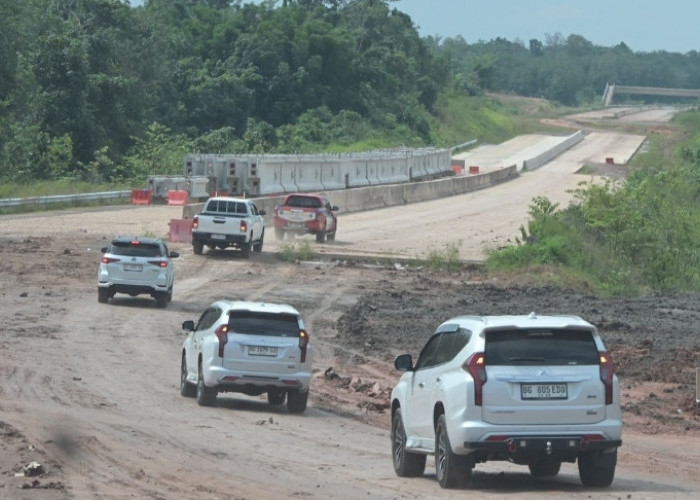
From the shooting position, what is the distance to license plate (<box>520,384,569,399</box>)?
509 inches

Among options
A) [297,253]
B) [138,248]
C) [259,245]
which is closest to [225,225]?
[259,245]

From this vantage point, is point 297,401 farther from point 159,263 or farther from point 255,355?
point 159,263

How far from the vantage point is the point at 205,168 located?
2518 inches

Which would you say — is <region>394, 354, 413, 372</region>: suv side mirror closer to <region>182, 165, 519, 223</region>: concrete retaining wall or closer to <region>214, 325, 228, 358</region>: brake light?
<region>214, 325, 228, 358</region>: brake light

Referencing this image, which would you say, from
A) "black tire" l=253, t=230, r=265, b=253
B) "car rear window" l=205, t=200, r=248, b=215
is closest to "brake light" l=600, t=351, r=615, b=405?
"car rear window" l=205, t=200, r=248, b=215

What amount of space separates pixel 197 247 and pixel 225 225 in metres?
1.43

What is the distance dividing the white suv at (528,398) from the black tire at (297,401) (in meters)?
7.46

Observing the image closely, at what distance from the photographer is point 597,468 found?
13406mm

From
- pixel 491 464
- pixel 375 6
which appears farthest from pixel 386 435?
pixel 375 6

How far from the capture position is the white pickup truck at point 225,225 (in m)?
44.2

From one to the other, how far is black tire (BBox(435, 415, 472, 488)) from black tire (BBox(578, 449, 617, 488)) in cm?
110

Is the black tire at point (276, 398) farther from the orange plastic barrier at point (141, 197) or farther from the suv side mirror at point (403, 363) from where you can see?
the orange plastic barrier at point (141, 197)

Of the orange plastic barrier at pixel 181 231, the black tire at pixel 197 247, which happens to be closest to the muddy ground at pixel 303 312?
the black tire at pixel 197 247

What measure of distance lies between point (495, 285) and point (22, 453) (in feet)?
89.5
